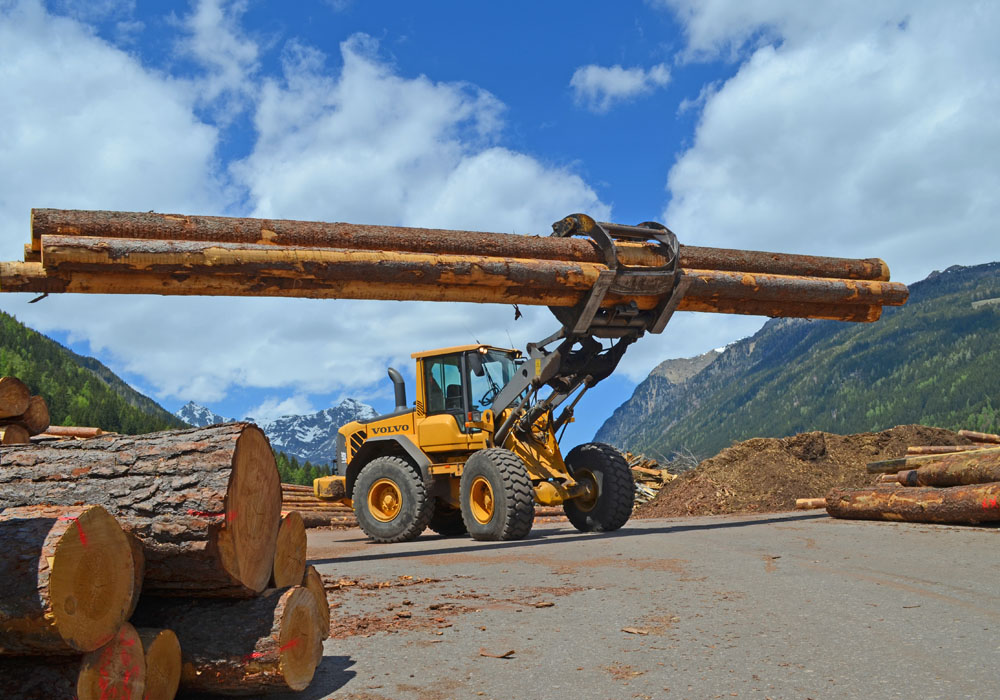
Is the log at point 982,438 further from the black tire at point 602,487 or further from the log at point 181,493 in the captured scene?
the log at point 181,493

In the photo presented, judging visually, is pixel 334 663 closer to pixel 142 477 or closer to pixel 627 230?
pixel 142 477

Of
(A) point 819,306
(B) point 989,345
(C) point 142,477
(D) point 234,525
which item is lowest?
(D) point 234,525

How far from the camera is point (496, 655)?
436 centimetres

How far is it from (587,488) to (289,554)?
7.85 meters

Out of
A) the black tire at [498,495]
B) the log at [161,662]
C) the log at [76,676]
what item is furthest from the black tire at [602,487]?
the log at [76,676]

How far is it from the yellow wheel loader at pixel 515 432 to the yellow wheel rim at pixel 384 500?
16 mm

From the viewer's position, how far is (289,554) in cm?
427


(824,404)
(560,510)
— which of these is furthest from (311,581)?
(824,404)

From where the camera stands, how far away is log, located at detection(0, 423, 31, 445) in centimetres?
1024

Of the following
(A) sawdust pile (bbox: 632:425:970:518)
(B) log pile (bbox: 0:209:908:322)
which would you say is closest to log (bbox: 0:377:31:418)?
(B) log pile (bbox: 0:209:908:322)

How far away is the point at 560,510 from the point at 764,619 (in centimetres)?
1574

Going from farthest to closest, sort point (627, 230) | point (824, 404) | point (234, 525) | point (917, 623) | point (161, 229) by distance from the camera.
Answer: point (824, 404)
point (627, 230)
point (161, 229)
point (917, 623)
point (234, 525)

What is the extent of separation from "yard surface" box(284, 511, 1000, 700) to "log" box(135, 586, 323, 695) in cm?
30

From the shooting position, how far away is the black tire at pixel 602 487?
11.5 m
